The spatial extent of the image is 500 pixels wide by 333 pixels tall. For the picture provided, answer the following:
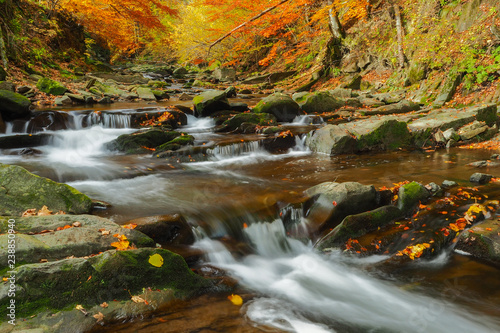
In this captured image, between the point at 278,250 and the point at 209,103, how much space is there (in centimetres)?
878

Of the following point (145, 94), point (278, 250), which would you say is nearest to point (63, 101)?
point (145, 94)

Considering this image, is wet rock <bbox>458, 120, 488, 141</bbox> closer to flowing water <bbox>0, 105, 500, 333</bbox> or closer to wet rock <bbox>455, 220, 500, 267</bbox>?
flowing water <bbox>0, 105, 500, 333</bbox>

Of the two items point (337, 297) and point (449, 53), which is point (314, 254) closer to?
point (337, 297)

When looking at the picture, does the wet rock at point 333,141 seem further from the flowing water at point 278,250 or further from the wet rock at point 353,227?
the wet rock at point 353,227

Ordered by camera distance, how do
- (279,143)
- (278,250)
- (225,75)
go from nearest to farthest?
(278,250)
(279,143)
(225,75)

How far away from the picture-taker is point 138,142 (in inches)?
360

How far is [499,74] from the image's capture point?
996 cm

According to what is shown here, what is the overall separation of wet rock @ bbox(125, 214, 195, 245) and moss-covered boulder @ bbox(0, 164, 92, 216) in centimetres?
97

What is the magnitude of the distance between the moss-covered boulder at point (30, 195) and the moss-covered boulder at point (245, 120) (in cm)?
721

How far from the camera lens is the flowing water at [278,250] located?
326 centimetres

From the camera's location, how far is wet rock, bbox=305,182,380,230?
16.1 feet

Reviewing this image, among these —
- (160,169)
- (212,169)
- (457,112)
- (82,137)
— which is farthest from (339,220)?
(82,137)

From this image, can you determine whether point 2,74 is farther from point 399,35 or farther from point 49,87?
point 399,35

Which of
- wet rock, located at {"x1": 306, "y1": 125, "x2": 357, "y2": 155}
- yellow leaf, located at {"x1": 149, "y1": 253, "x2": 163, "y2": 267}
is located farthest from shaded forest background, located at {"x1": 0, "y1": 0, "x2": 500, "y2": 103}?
yellow leaf, located at {"x1": 149, "y1": 253, "x2": 163, "y2": 267}
